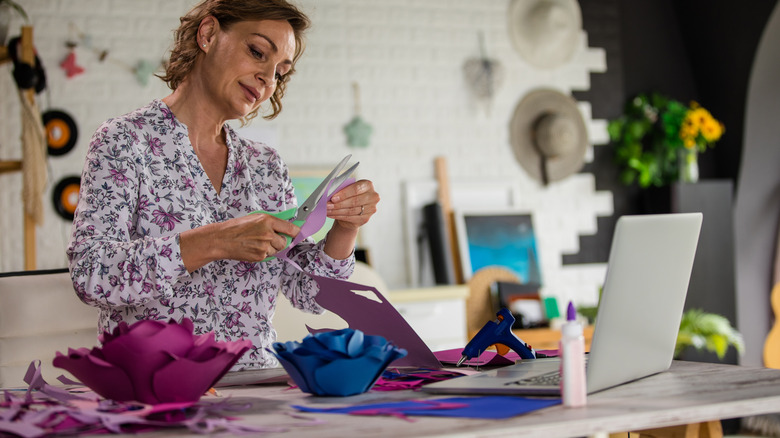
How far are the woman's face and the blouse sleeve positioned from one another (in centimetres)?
31

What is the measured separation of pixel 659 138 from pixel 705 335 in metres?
1.35

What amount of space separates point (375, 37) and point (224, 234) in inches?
138

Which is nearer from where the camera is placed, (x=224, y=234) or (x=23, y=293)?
(x=224, y=234)

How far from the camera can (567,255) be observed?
5.32 meters

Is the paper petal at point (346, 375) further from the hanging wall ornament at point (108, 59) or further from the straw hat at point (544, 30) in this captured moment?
the straw hat at point (544, 30)

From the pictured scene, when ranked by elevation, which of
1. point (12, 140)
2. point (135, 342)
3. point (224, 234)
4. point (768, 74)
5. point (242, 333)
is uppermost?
point (768, 74)

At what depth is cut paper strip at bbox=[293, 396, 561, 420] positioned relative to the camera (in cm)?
101

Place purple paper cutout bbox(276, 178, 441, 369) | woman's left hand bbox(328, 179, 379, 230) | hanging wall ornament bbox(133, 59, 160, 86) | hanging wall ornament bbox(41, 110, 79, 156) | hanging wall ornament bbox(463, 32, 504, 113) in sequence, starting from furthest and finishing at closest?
hanging wall ornament bbox(463, 32, 504, 113) → hanging wall ornament bbox(133, 59, 160, 86) → hanging wall ornament bbox(41, 110, 79, 156) → woman's left hand bbox(328, 179, 379, 230) → purple paper cutout bbox(276, 178, 441, 369)

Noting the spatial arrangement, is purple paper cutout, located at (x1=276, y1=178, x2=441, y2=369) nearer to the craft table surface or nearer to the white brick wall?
the craft table surface

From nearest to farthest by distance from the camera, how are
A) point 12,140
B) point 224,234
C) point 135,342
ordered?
point 135,342
point 224,234
point 12,140

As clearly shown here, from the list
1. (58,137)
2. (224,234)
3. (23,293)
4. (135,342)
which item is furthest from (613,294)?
(58,137)

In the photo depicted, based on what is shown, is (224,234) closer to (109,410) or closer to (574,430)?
(109,410)

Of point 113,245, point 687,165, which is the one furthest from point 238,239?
point 687,165

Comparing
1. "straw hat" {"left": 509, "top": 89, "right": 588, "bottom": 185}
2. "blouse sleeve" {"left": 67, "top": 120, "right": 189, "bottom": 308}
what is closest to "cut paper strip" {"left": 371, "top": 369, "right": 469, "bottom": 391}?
"blouse sleeve" {"left": 67, "top": 120, "right": 189, "bottom": 308}
